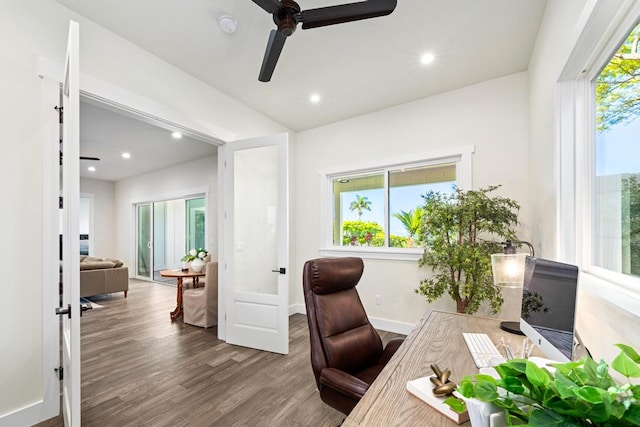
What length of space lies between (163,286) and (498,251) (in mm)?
6642

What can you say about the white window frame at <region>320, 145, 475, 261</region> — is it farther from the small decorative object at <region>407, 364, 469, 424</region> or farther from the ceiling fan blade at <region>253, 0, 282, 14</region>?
the small decorative object at <region>407, 364, 469, 424</region>

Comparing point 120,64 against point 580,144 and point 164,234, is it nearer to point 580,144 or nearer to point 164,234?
point 580,144

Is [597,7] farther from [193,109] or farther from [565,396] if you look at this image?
[193,109]

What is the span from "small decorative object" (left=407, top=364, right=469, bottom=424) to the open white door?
2.06 meters

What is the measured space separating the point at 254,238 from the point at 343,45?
6.97 feet

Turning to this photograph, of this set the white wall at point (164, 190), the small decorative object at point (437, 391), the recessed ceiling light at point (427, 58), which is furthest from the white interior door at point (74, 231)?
the white wall at point (164, 190)

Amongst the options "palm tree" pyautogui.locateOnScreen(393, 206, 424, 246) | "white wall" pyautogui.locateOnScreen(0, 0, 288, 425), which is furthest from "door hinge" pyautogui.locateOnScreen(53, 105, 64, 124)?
"palm tree" pyautogui.locateOnScreen(393, 206, 424, 246)

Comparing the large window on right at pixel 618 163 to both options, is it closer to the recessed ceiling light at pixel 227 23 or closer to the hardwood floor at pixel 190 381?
the hardwood floor at pixel 190 381

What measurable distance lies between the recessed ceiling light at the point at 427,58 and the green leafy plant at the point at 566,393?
102 inches

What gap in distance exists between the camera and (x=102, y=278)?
16.8 ft

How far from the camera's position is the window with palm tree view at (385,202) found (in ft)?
11.0

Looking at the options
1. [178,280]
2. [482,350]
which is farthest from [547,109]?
[178,280]

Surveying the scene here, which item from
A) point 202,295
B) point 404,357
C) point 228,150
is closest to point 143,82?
point 228,150

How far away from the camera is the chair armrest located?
1246 millimetres
